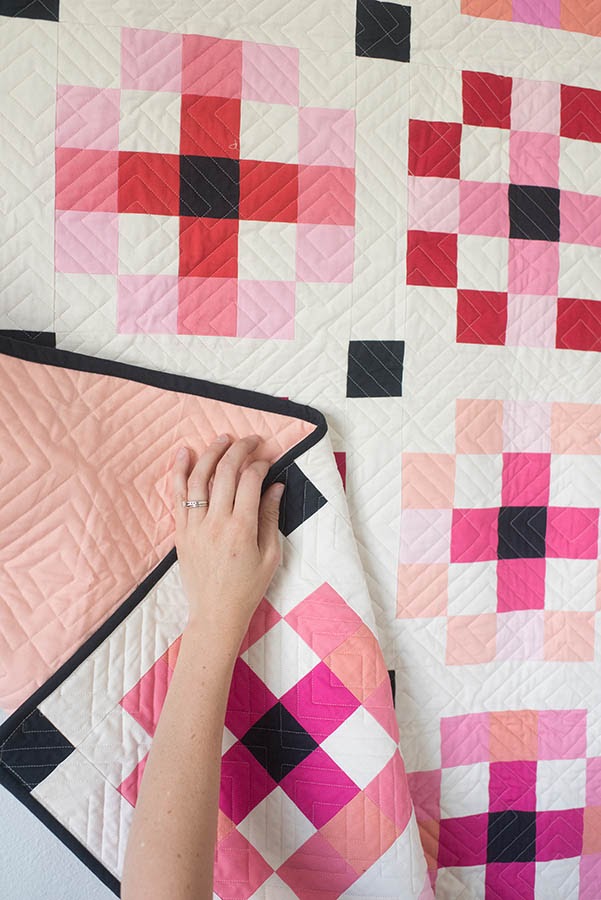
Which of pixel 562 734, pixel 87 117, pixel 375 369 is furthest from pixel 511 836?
pixel 87 117

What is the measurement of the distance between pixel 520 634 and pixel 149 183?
90 cm

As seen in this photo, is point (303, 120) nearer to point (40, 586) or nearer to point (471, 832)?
point (40, 586)

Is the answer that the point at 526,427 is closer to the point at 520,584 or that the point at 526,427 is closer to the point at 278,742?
the point at 520,584

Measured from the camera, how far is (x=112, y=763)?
0.81 meters

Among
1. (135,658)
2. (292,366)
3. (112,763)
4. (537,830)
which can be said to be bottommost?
(537,830)

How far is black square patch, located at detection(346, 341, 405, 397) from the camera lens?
0.94 m

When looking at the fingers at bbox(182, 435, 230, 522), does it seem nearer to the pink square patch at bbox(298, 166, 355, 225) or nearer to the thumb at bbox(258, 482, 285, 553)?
the thumb at bbox(258, 482, 285, 553)

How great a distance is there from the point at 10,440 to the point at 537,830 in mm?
1033

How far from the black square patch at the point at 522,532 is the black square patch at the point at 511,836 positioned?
430mm

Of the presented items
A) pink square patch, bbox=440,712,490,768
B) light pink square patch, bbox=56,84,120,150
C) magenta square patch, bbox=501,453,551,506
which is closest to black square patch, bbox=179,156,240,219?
light pink square patch, bbox=56,84,120,150

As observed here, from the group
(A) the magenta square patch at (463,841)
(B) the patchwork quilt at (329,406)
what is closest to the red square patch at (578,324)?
(B) the patchwork quilt at (329,406)

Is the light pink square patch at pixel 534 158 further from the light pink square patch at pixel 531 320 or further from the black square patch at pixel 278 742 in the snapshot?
the black square patch at pixel 278 742

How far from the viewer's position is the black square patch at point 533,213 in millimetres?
973

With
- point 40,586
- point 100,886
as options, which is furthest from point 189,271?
point 100,886
